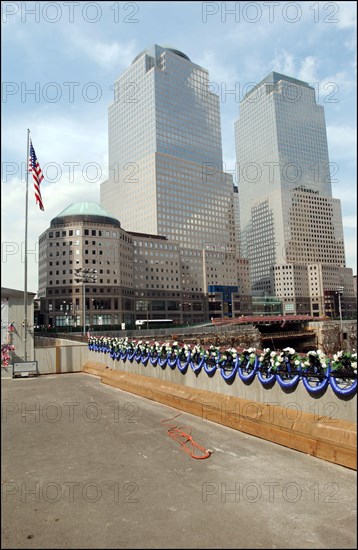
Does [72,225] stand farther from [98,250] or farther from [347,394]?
[347,394]

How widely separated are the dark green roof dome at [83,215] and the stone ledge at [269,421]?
113 m

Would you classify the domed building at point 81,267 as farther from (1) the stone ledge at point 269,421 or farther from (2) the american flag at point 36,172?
(1) the stone ledge at point 269,421

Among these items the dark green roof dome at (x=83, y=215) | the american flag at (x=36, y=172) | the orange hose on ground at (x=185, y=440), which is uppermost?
the dark green roof dome at (x=83, y=215)

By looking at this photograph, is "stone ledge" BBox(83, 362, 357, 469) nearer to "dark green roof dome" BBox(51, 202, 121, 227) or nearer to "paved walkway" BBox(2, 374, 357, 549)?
"paved walkway" BBox(2, 374, 357, 549)

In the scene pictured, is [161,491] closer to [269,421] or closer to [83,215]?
[269,421]

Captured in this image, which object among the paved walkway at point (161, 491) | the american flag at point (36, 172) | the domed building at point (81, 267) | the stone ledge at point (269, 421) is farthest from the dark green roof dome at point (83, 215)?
the paved walkway at point (161, 491)

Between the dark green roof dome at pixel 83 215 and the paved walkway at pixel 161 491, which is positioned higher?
the dark green roof dome at pixel 83 215

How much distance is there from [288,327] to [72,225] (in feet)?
248

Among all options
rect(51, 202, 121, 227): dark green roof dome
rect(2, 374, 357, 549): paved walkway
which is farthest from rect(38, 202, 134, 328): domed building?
rect(2, 374, 357, 549): paved walkway

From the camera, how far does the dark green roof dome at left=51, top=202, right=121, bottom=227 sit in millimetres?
124312

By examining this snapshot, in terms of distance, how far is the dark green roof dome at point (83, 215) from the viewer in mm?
124312

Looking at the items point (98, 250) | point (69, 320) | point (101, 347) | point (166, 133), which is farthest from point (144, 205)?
point (101, 347)

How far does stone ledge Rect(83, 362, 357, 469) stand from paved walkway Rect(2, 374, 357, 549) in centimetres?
29

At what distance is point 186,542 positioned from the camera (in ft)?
17.8
